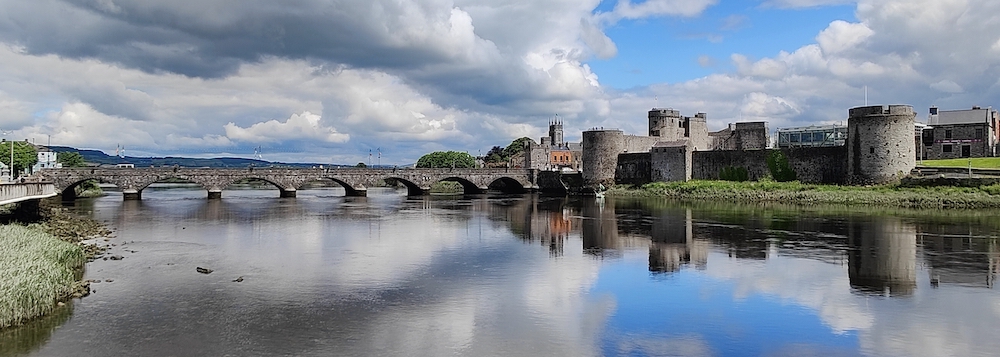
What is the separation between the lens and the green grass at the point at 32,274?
1146 cm

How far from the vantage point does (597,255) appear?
20562 millimetres

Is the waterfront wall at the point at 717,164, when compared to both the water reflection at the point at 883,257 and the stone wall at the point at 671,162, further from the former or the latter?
the water reflection at the point at 883,257

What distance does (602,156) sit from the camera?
194 ft

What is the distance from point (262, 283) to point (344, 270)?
234 cm

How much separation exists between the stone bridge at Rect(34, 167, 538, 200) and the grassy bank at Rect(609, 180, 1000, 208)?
1305 cm

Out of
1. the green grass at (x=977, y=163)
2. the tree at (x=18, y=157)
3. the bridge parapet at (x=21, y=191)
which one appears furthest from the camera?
the tree at (x=18, y=157)

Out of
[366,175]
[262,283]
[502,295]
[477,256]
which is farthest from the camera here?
[366,175]

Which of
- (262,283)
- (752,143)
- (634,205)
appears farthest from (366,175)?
(262,283)

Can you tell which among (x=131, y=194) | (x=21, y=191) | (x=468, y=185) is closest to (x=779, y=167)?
(x=468, y=185)

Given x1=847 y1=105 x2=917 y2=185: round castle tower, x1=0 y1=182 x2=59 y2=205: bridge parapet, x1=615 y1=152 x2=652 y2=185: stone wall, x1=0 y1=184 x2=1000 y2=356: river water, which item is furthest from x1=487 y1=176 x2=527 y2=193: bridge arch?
x1=0 y1=182 x2=59 y2=205: bridge parapet

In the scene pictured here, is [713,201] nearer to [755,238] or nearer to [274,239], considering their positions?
[755,238]

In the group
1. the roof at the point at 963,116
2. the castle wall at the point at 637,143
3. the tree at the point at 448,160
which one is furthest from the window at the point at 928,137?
the tree at the point at 448,160

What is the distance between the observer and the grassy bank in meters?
35.4

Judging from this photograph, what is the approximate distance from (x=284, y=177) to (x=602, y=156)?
25.3 metres
